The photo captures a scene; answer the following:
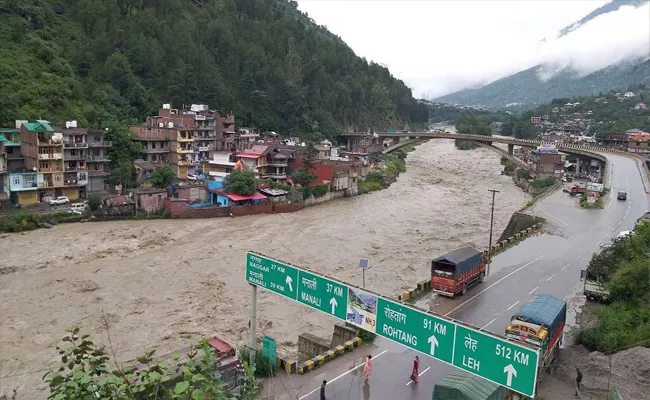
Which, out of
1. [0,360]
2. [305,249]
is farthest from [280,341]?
[305,249]

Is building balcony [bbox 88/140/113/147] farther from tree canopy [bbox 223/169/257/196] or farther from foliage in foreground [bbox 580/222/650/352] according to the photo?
foliage in foreground [bbox 580/222/650/352]

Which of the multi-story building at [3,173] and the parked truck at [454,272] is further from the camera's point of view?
the multi-story building at [3,173]

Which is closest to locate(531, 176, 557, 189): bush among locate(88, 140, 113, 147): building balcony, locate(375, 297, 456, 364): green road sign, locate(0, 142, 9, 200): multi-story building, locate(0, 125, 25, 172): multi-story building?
locate(88, 140, 113, 147): building balcony

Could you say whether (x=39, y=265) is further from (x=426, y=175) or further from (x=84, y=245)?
(x=426, y=175)

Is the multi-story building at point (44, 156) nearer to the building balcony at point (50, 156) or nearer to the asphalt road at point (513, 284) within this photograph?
the building balcony at point (50, 156)

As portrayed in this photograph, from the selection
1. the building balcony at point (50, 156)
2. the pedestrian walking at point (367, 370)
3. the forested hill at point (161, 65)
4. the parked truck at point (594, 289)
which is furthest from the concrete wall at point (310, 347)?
the forested hill at point (161, 65)

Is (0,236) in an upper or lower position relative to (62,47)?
lower
